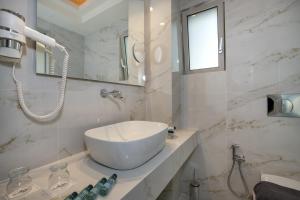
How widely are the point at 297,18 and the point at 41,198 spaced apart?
6.58 ft

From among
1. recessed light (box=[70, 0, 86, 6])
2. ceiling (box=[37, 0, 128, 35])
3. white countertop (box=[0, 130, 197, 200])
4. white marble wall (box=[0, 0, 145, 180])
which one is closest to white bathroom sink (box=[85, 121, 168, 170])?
white countertop (box=[0, 130, 197, 200])

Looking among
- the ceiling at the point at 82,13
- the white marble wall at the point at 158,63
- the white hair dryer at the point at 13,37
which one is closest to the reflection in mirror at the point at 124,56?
the ceiling at the point at 82,13

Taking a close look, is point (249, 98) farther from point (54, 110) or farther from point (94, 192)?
point (54, 110)

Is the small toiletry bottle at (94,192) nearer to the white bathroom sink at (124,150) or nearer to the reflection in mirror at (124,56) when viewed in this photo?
the white bathroom sink at (124,150)

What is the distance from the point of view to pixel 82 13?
1039 millimetres

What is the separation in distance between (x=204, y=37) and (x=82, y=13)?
1.29 meters

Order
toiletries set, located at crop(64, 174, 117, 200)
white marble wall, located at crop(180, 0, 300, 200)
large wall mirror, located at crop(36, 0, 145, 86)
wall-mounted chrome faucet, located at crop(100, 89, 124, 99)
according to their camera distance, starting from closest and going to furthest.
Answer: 1. toiletries set, located at crop(64, 174, 117, 200)
2. large wall mirror, located at crop(36, 0, 145, 86)
3. wall-mounted chrome faucet, located at crop(100, 89, 124, 99)
4. white marble wall, located at crop(180, 0, 300, 200)

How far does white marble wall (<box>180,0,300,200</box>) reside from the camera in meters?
1.22

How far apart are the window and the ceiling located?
803 mm

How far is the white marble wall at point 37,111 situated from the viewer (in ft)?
2.10

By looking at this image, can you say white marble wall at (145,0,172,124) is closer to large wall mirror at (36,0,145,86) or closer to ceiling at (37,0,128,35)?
large wall mirror at (36,0,145,86)

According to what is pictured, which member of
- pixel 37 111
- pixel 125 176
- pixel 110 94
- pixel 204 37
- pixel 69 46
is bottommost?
pixel 125 176

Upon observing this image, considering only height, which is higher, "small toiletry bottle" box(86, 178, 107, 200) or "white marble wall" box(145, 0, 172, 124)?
"white marble wall" box(145, 0, 172, 124)

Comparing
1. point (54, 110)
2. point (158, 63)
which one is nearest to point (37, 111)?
point (54, 110)
